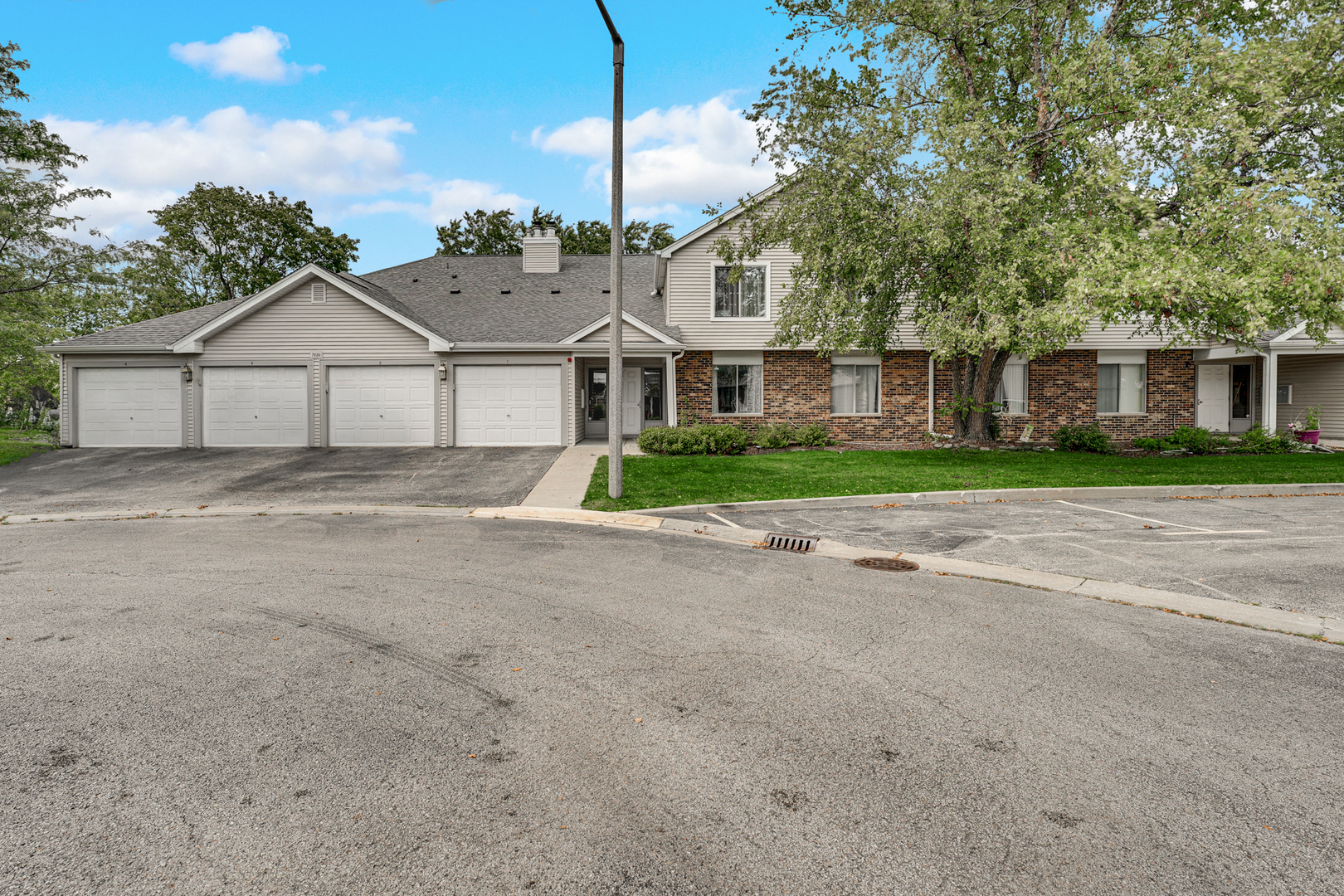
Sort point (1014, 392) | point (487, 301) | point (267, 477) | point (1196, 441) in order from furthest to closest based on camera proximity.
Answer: point (487, 301), point (1014, 392), point (1196, 441), point (267, 477)

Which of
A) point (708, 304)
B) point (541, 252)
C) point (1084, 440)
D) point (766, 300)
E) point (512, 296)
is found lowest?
point (1084, 440)

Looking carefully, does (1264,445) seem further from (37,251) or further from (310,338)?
(37,251)

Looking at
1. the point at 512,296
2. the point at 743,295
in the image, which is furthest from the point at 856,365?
the point at 512,296

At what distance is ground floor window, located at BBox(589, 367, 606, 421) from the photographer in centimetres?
2278

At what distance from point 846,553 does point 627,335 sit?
42.0 ft

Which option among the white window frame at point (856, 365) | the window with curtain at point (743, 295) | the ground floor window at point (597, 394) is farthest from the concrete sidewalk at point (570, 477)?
the white window frame at point (856, 365)

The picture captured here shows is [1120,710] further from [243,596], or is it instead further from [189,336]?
[189,336]

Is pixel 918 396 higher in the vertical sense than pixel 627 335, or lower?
lower

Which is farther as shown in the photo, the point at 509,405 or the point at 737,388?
the point at 737,388

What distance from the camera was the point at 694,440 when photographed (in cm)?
1806

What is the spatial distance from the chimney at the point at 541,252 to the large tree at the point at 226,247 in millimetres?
17737

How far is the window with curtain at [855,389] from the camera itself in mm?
21469

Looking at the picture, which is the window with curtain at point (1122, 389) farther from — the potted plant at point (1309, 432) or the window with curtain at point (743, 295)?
the window with curtain at point (743, 295)

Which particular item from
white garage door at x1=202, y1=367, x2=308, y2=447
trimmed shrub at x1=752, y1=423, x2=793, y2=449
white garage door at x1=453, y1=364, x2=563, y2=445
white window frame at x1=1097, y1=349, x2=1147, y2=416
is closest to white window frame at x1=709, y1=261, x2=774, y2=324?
trimmed shrub at x1=752, y1=423, x2=793, y2=449
